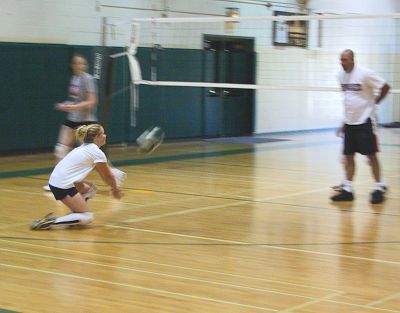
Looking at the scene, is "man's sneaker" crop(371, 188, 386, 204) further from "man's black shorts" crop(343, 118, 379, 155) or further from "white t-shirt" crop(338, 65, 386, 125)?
"white t-shirt" crop(338, 65, 386, 125)

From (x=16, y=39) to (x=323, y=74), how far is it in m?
9.40

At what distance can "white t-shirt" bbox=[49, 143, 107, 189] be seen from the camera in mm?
7672

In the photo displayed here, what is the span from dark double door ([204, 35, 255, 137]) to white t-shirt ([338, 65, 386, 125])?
9.27 metres

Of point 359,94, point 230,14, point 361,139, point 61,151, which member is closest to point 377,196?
point 361,139

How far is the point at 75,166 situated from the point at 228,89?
39.0 ft

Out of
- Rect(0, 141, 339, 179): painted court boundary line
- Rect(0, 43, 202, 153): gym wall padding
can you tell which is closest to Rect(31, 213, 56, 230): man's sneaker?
Rect(0, 141, 339, 179): painted court boundary line

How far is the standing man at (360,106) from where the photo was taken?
30.7ft

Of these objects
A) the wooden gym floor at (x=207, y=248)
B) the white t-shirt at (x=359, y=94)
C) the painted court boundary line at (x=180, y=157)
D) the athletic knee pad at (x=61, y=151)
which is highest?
the white t-shirt at (x=359, y=94)

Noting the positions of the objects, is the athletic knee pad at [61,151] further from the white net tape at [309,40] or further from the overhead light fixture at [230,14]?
the overhead light fixture at [230,14]

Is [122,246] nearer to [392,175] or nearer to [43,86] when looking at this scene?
[392,175]

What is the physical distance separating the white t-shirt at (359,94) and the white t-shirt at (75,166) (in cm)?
316

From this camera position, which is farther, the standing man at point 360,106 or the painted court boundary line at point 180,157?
the painted court boundary line at point 180,157

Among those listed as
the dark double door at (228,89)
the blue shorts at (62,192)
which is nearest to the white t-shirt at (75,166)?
the blue shorts at (62,192)

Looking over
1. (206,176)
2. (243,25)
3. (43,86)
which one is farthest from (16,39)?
(243,25)
